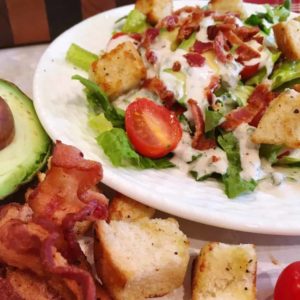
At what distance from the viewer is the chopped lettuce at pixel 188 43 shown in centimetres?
214

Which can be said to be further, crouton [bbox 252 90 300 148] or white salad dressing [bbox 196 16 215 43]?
white salad dressing [bbox 196 16 215 43]

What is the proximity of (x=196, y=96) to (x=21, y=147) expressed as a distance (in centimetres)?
67

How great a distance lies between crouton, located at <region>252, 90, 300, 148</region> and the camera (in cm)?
→ 173

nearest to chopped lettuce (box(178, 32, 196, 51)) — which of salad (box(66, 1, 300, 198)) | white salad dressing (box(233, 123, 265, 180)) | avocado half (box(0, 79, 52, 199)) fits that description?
salad (box(66, 1, 300, 198))

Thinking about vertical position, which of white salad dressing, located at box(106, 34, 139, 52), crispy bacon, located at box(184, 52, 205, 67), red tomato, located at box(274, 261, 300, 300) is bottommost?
red tomato, located at box(274, 261, 300, 300)

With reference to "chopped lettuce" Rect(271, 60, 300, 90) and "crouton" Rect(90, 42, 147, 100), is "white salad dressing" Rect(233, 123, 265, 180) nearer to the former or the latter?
"chopped lettuce" Rect(271, 60, 300, 90)

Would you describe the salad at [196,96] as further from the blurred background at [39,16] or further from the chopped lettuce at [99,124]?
the blurred background at [39,16]

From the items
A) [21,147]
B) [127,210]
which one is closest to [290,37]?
[127,210]

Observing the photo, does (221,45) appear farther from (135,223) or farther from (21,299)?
(21,299)

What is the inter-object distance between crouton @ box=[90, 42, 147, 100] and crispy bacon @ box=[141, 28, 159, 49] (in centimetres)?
18

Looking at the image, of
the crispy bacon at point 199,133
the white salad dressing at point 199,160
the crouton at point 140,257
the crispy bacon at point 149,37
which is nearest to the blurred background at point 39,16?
the crispy bacon at point 149,37

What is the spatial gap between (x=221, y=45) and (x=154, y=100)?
357 mm

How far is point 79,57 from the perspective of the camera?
7.38 ft

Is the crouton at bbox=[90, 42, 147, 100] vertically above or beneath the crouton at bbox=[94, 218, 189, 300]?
above
